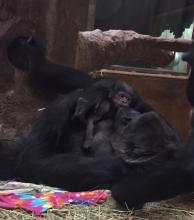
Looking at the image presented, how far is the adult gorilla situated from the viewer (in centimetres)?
231

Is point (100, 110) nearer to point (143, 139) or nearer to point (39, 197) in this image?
point (143, 139)

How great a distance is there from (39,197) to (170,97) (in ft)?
9.73

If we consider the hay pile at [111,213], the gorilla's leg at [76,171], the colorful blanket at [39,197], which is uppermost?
the gorilla's leg at [76,171]

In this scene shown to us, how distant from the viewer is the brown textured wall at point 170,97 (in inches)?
192

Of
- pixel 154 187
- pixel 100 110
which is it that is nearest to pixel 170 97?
pixel 100 110

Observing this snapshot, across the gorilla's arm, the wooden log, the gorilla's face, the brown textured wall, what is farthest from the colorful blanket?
the brown textured wall

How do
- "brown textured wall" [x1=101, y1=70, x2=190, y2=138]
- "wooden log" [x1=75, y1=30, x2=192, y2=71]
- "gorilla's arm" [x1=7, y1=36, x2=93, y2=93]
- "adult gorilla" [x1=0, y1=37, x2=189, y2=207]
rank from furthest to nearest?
"brown textured wall" [x1=101, y1=70, x2=190, y2=138], "wooden log" [x1=75, y1=30, x2=192, y2=71], "gorilla's arm" [x1=7, y1=36, x2=93, y2=93], "adult gorilla" [x1=0, y1=37, x2=189, y2=207]

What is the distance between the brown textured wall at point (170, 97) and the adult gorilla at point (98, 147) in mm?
2209

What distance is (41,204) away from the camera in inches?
81.0

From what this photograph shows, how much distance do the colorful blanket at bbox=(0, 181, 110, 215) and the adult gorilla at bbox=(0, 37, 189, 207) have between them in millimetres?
87

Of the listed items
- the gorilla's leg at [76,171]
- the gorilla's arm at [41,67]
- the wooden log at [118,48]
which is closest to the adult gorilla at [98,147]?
the gorilla's leg at [76,171]

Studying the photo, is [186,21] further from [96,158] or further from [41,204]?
[41,204]

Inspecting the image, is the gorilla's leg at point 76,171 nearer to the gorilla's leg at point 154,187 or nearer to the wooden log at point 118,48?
the gorilla's leg at point 154,187

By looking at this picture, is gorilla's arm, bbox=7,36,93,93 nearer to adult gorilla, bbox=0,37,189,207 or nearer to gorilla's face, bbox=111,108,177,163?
adult gorilla, bbox=0,37,189,207
